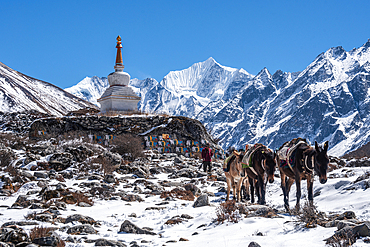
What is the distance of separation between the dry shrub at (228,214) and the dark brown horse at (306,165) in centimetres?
152

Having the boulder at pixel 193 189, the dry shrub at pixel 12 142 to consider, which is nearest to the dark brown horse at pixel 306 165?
the boulder at pixel 193 189

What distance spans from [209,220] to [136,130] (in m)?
20.5

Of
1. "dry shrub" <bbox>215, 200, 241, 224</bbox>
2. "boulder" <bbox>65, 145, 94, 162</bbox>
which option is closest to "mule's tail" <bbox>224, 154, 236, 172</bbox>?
"dry shrub" <bbox>215, 200, 241, 224</bbox>

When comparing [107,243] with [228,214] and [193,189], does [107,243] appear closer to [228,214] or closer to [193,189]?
[228,214]

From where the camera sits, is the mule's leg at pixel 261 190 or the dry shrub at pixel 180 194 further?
the dry shrub at pixel 180 194

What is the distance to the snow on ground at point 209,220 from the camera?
6.93 m

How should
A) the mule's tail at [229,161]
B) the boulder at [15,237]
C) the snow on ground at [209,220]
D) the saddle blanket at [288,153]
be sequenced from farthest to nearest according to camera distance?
the mule's tail at [229,161]
the saddle blanket at [288,153]
the snow on ground at [209,220]
the boulder at [15,237]

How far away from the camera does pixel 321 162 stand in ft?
29.8

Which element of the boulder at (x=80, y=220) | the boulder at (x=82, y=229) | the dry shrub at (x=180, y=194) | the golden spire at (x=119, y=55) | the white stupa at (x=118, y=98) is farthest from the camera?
the golden spire at (x=119, y=55)

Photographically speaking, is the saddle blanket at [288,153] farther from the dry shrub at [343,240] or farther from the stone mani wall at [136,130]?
the stone mani wall at [136,130]

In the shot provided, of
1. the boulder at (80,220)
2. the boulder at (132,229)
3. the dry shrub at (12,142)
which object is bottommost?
the boulder at (132,229)

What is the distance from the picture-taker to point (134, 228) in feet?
29.2

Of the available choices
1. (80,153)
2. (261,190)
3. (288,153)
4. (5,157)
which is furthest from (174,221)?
(5,157)

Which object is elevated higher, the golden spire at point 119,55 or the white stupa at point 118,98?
the golden spire at point 119,55
